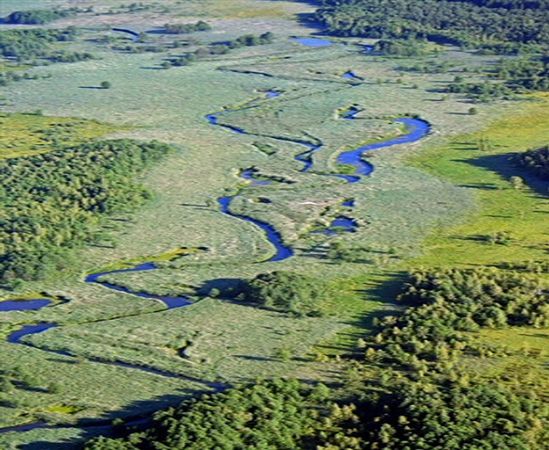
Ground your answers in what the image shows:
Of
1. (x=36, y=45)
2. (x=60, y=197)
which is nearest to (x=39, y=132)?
(x=60, y=197)

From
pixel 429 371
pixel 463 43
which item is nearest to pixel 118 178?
pixel 429 371

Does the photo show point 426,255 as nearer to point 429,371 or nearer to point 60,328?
point 429,371

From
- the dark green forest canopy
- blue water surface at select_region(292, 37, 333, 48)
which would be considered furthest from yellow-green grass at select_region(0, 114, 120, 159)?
the dark green forest canopy

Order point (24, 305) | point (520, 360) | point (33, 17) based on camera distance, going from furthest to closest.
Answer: point (33, 17) → point (24, 305) → point (520, 360)

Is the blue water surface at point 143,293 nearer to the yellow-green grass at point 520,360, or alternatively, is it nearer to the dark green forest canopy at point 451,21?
the yellow-green grass at point 520,360

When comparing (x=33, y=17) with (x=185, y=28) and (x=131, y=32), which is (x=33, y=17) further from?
(x=185, y=28)

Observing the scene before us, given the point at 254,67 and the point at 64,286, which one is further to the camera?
the point at 254,67

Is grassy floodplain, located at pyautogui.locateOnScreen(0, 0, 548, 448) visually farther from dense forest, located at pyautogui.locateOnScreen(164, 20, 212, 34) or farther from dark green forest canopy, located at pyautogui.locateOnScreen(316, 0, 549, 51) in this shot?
dense forest, located at pyautogui.locateOnScreen(164, 20, 212, 34)
